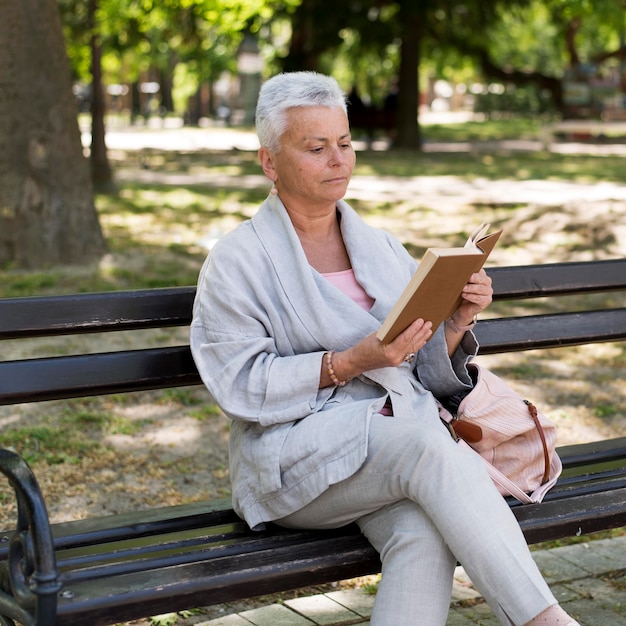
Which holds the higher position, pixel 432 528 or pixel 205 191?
pixel 432 528

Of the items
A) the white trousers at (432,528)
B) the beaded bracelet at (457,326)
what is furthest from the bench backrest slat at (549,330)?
the white trousers at (432,528)

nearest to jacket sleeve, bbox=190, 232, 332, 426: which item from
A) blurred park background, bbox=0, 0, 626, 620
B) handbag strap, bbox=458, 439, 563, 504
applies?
handbag strap, bbox=458, 439, 563, 504

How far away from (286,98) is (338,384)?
2.59 ft

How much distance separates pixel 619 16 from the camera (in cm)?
2127

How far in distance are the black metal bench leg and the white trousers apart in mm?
745

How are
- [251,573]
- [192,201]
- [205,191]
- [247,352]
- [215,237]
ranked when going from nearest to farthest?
[251,573] < [247,352] < [215,237] < [192,201] < [205,191]

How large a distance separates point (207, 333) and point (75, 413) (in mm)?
2747

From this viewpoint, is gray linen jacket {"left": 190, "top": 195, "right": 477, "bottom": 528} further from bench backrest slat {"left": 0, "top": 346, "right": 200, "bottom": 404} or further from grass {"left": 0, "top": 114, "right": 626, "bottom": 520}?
grass {"left": 0, "top": 114, "right": 626, "bottom": 520}

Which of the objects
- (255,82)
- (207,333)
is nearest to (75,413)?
(207,333)

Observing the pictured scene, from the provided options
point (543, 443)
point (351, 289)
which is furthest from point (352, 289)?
point (543, 443)

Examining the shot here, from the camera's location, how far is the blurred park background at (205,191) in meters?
5.22

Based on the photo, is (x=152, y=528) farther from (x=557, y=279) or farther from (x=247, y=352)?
(x=557, y=279)

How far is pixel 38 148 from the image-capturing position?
863cm

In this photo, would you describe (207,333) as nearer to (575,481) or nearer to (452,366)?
(452,366)
